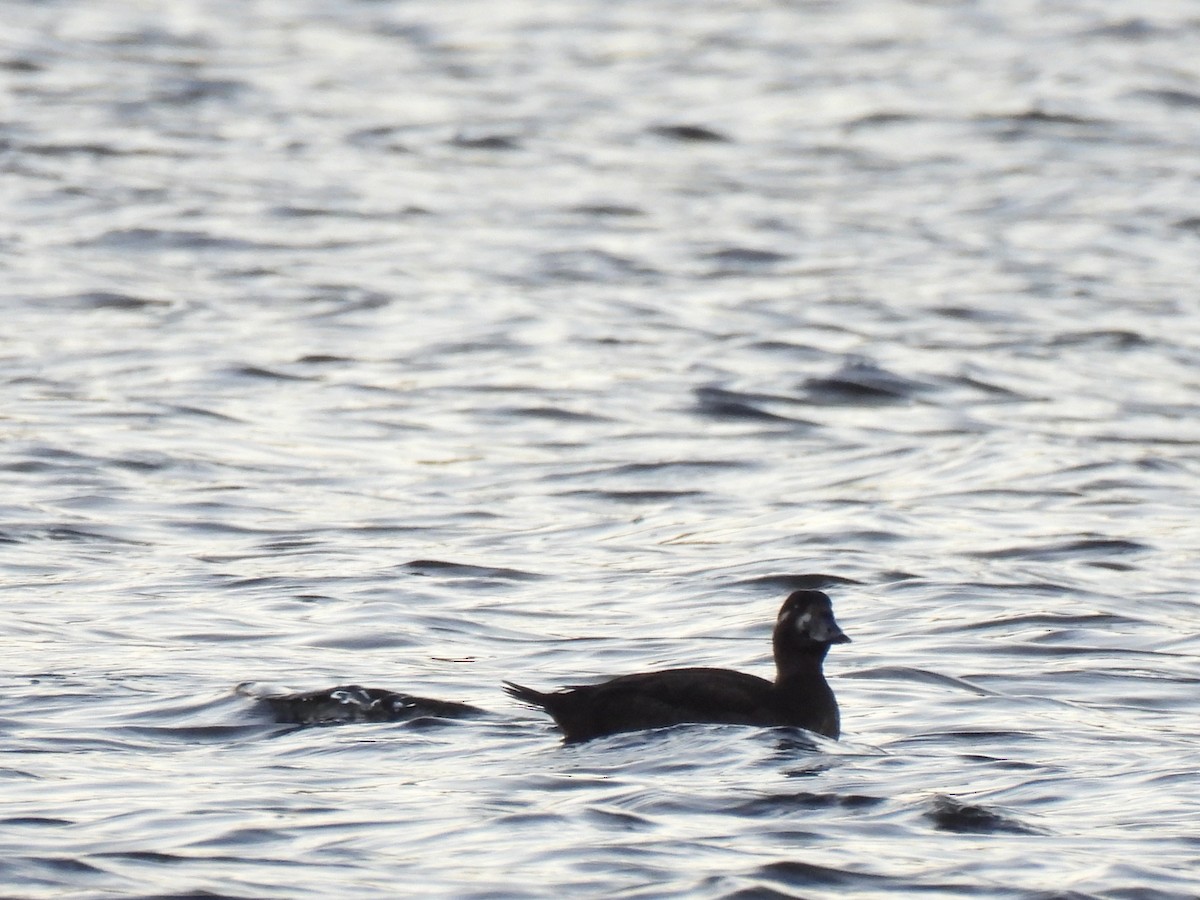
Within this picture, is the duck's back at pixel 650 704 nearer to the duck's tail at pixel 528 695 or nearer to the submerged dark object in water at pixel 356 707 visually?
the duck's tail at pixel 528 695

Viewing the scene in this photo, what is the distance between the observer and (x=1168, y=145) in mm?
29672

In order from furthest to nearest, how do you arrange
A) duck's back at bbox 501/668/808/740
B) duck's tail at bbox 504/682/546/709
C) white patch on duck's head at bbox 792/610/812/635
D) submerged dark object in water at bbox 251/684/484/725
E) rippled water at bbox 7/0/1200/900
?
white patch on duck's head at bbox 792/610/812/635 < submerged dark object in water at bbox 251/684/484/725 < duck's tail at bbox 504/682/546/709 < duck's back at bbox 501/668/808/740 < rippled water at bbox 7/0/1200/900

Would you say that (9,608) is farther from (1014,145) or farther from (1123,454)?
(1014,145)

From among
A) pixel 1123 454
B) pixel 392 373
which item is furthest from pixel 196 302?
pixel 1123 454

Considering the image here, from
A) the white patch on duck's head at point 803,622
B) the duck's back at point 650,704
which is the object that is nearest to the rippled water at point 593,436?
the duck's back at point 650,704

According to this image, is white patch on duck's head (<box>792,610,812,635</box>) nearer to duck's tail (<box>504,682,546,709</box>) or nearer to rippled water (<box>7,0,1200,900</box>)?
rippled water (<box>7,0,1200,900</box>)

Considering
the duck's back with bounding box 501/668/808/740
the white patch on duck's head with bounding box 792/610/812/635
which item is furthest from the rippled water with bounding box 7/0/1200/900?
the white patch on duck's head with bounding box 792/610/812/635

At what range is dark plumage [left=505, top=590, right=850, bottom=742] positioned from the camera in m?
9.27

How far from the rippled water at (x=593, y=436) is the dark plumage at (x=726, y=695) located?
0.14 meters

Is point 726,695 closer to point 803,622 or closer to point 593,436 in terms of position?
point 803,622

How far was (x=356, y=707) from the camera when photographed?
391 inches

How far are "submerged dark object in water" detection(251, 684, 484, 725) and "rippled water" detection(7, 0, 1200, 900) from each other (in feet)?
0.52

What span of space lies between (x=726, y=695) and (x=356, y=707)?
1.48 meters

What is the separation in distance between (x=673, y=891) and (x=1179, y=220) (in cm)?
1966
